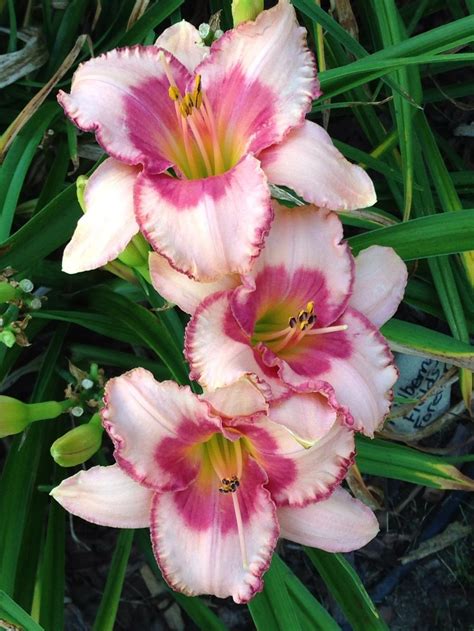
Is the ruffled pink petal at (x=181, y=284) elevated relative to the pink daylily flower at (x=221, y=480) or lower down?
elevated

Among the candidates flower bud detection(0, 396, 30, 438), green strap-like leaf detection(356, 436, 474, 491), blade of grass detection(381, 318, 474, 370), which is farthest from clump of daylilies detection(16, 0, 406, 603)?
green strap-like leaf detection(356, 436, 474, 491)

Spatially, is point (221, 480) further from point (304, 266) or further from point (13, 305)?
point (13, 305)

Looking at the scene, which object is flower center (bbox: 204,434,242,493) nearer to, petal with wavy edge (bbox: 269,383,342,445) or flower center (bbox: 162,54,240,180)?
petal with wavy edge (bbox: 269,383,342,445)

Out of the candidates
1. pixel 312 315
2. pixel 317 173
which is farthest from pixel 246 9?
pixel 312 315

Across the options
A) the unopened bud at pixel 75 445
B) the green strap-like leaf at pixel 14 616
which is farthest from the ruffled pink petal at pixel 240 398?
the green strap-like leaf at pixel 14 616

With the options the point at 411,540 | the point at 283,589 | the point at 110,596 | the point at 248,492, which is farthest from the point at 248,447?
the point at 411,540

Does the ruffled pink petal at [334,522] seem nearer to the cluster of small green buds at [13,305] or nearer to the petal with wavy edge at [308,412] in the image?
the petal with wavy edge at [308,412]

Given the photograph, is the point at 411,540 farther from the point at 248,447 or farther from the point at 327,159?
the point at 327,159
